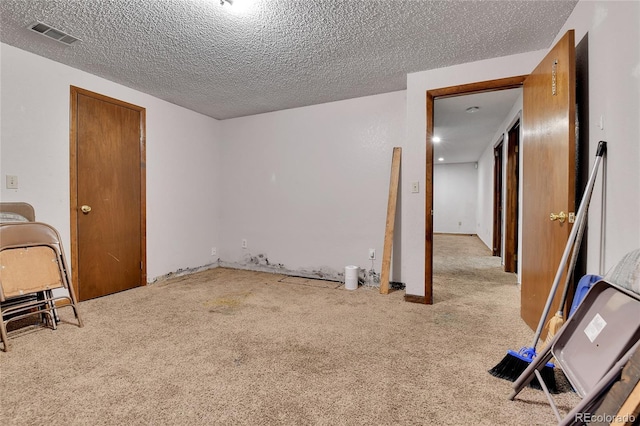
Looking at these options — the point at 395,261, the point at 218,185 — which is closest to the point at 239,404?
the point at 395,261

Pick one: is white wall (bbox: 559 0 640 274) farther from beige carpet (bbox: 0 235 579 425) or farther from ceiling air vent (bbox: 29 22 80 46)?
ceiling air vent (bbox: 29 22 80 46)

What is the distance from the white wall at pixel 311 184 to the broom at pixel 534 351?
1.93 metres

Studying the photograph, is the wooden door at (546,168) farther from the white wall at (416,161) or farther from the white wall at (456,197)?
the white wall at (456,197)

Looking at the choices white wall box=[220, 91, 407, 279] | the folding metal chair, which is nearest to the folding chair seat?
white wall box=[220, 91, 407, 279]

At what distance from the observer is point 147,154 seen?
11.6 ft

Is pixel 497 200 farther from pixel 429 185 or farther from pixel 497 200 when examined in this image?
pixel 429 185

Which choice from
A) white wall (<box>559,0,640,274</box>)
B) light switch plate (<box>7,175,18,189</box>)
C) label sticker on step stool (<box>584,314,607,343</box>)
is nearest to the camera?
label sticker on step stool (<box>584,314,607,343</box>)

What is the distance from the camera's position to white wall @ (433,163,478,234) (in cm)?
932

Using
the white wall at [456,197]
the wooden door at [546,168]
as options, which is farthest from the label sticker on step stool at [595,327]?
the white wall at [456,197]

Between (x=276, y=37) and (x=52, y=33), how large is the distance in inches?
65.4

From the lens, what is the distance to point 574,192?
173 cm

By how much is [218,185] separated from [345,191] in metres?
2.04

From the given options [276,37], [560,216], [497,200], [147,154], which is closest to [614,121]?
[560,216]

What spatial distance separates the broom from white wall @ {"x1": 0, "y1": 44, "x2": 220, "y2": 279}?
3605mm
